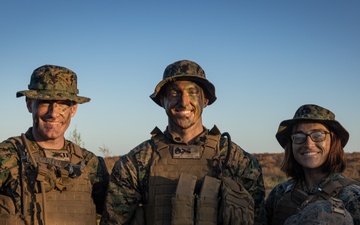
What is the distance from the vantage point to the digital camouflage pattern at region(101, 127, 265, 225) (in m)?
5.75

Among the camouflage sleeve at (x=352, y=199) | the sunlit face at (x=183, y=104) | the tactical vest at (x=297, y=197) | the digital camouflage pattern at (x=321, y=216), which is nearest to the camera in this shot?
the digital camouflage pattern at (x=321, y=216)

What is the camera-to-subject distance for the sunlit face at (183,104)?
5836 mm

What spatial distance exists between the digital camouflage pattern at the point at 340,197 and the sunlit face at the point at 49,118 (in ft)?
8.59

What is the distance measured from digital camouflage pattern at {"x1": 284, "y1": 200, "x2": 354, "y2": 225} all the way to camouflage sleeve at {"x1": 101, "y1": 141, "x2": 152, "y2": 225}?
202cm

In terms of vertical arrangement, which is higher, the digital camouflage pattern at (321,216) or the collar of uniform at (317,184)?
the collar of uniform at (317,184)

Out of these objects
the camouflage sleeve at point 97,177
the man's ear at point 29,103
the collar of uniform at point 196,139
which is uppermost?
the man's ear at point 29,103

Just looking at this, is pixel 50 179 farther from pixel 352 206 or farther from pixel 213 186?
pixel 352 206

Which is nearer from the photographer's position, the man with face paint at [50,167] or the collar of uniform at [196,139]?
the man with face paint at [50,167]

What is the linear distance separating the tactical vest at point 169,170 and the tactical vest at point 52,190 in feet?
2.40

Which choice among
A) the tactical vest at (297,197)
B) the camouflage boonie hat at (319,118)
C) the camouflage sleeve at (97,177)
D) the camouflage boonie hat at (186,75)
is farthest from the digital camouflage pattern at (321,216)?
the camouflage sleeve at (97,177)

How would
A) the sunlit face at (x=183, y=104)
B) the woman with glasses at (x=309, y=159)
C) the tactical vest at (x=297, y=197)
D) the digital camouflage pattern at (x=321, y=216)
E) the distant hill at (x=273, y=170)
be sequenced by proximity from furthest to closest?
1. the distant hill at (x=273, y=170)
2. the sunlit face at (x=183, y=104)
3. the woman with glasses at (x=309, y=159)
4. the tactical vest at (x=297, y=197)
5. the digital camouflage pattern at (x=321, y=216)

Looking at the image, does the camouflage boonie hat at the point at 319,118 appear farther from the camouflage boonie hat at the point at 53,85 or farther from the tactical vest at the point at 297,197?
the camouflage boonie hat at the point at 53,85

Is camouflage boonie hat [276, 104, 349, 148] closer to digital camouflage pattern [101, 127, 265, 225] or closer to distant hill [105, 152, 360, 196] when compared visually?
digital camouflage pattern [101, 127, 265, 225]

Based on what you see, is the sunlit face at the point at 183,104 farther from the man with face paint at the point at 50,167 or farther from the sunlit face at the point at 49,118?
the sunlit face at the point at 49,118
